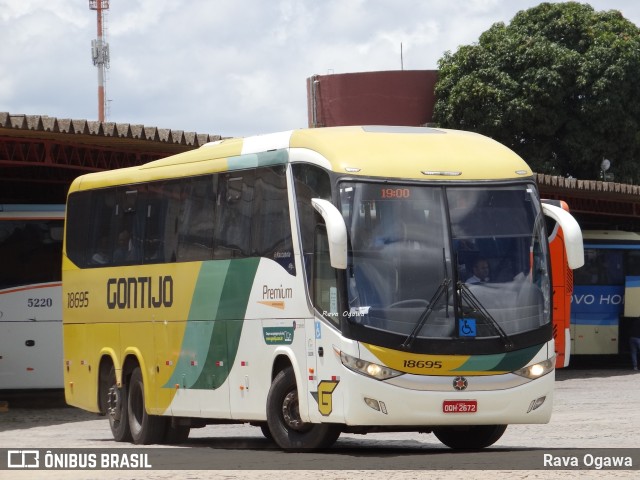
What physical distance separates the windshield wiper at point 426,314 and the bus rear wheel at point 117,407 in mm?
5915

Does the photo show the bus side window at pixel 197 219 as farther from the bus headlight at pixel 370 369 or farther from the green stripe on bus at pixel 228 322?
the bus headlight at pixel 370 369

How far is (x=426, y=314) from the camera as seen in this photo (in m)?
14.5

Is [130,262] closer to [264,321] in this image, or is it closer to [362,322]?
[264,321]

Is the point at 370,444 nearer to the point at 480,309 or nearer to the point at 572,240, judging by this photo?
the point at 480,309

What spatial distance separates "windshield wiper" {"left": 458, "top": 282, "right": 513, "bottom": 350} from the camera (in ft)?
48.0

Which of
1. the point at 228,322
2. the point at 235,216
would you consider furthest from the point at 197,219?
the point at 228,322

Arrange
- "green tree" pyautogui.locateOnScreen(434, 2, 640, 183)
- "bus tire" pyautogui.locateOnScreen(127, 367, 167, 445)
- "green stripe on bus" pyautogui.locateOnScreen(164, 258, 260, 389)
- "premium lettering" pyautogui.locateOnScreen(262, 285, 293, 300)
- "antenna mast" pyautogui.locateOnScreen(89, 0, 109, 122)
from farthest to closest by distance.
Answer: "antenna mast" pyautogui.locateOnScreen(89, 0, 109, 122)
"green tree" pyautogui.locateOnScreen(434, 2, 640, 183)
"bus tire" pyautogui.locateOnScreen(127, 367, 167, 445)
"green stripe on bus" pyautogui.locateOnScreen(164, 258, 260, 389)
"premium lettering" pyautogui.locateOnScreen(262, 285, 293, 300)

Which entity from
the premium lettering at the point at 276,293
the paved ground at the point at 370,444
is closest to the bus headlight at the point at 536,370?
the paved ground at the point at 370,444

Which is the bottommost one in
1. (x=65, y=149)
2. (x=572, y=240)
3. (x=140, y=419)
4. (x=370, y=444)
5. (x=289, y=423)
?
(x=370, y=444)

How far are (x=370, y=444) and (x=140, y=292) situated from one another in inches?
134

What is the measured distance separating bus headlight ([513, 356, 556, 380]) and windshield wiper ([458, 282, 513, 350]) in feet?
1.05

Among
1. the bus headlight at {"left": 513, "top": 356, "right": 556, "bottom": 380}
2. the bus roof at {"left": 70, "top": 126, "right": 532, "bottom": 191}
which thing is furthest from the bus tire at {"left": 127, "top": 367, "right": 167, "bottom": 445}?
the bus headlight at {"left": 513, "top": 356, "right": 556, "bottom": 380}

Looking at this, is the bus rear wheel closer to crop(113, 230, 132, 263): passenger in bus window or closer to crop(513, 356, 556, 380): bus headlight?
crop(113, 230, 132, 263): passenger in bus window

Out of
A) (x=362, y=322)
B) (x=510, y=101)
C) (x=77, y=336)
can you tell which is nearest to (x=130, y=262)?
(x=77, y=336)
